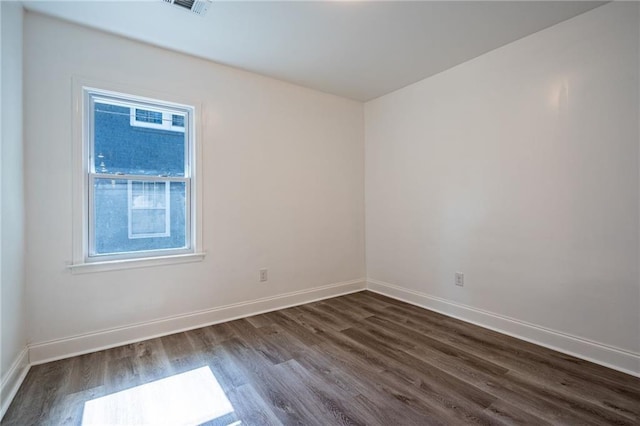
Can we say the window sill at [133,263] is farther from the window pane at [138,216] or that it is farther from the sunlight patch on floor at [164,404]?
the sunlight patch on floor at [164,404]

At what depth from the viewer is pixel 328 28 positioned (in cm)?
237

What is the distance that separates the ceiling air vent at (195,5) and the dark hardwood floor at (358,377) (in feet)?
8.26

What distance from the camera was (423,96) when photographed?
334 cm

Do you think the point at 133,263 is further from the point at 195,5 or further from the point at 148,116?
the point at 195,5

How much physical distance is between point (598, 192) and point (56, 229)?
3935mm

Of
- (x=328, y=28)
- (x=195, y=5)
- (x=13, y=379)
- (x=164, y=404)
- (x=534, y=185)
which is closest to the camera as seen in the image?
(x=164, y=404)

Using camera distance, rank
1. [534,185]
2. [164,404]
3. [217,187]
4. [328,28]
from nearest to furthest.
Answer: [164,404] → [328,28] → [534,185] → [217,187]

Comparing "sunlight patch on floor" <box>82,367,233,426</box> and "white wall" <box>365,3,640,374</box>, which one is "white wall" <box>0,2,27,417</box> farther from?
"white wall" <box>365,3,640,374</box>

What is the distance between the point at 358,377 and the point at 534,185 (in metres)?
2.05

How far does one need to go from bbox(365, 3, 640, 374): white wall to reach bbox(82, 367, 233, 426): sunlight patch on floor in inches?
92.8

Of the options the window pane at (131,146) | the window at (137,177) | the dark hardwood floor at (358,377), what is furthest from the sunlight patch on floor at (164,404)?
the window pane at (131,146)

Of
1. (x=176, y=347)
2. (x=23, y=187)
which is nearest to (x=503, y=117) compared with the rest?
(x=176, y=347)

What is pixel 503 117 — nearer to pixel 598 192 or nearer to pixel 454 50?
pixel 454 50

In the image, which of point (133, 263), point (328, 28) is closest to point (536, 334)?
point (328, 28)
